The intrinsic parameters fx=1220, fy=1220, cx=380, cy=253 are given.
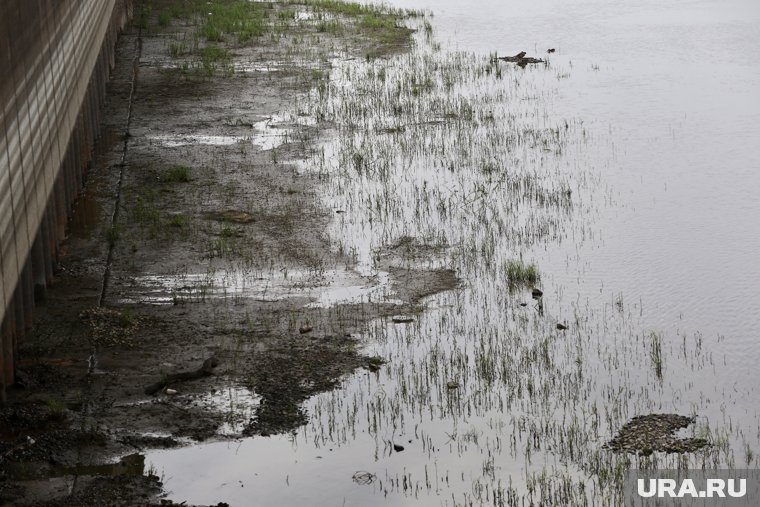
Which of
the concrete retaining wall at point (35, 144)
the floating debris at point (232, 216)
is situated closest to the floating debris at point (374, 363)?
the concrete retaining wall at point (35, 144)

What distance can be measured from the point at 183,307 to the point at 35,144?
180cm

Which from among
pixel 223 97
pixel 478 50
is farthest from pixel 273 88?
pixel 478 50

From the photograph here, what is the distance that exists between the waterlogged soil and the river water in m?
0.29

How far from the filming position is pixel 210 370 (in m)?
8.93

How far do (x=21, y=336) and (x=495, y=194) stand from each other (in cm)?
616

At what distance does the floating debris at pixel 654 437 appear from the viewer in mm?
7852

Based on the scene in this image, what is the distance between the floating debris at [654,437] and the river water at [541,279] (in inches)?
4.8

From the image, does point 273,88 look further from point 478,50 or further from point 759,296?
point 759,296

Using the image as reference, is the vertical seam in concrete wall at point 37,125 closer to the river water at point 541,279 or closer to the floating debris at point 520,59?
the river water at point 541,279

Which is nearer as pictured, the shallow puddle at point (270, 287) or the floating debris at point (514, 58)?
the shallow puddle at point (270, 287)

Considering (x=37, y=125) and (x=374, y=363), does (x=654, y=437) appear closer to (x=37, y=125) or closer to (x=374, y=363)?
(x=374, y=363)

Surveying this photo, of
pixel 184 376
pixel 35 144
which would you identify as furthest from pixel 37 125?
pixel 184 376

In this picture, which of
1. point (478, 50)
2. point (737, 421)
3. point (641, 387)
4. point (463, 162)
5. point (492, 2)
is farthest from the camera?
point (492, 2)

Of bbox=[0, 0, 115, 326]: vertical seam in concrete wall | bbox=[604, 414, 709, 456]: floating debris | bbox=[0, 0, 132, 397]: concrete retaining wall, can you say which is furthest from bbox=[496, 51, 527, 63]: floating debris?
bbox=[604, 414, 709, 456]: floating debris
